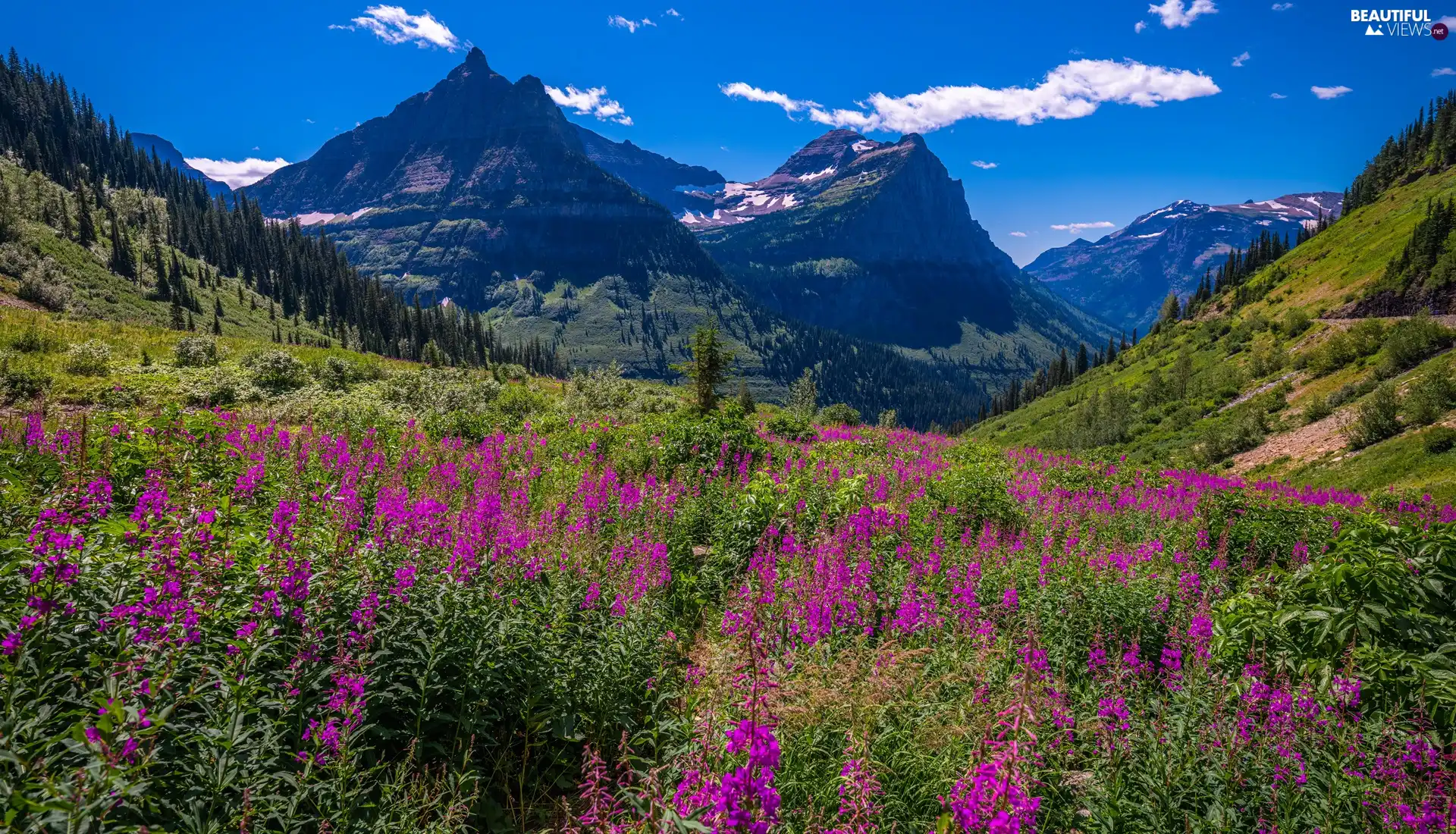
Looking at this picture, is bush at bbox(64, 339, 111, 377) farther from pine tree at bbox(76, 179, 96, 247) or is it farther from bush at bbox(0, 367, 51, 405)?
pine tree at bbox(76, 179, 96, 247)

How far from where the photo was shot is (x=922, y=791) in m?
4.17

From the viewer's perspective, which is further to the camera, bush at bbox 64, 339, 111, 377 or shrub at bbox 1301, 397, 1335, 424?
shrub at bbox 1301, 397, 1335, 424

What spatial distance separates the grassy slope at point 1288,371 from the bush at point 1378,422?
1084 millimetres

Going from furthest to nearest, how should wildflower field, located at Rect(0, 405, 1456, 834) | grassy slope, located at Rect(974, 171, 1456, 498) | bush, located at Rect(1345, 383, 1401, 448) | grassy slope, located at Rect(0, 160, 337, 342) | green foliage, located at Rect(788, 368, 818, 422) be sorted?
grassy slope, located at Rect(0, 160, 337, 342)
green foliage, located at Rect(788, 368, 818, 422)
bush, located at Rect(1345, 383, 1401, 448)
grassy slope, located at Rect(974, 171, 1456, 498)
wildflower field, located at Rect(0, 405, 1456, 834)

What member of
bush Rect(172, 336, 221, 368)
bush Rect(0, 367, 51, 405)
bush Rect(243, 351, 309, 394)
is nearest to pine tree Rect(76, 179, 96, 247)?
bush Rect(172, 336, 221, 368)

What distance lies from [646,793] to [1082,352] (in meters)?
144

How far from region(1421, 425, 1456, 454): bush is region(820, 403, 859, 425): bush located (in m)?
23.3

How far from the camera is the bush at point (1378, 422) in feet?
84.5

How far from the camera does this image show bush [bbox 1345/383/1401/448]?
25.8 m

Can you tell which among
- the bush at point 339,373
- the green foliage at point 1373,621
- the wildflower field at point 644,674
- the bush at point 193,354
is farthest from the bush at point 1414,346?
the bush at point 193,354

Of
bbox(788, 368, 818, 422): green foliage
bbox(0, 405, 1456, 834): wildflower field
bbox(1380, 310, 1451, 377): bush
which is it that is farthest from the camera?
bbox(788, 368, 818, 422): green foliage

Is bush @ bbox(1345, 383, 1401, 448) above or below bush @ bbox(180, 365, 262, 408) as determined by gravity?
below

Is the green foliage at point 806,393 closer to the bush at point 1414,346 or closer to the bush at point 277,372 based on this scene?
the bush at point 277,372

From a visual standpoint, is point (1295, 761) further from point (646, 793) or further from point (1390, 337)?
point (1390, 337)
